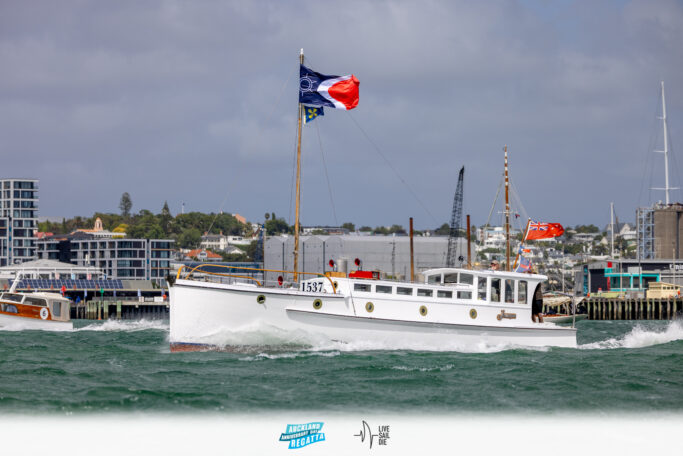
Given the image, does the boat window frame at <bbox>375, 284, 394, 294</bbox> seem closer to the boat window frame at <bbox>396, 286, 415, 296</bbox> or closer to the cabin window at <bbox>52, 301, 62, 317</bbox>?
the boat window frame at <bbox>396, 286, 415, 296</bbox>

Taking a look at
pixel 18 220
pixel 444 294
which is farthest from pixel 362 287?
pixel 18 220

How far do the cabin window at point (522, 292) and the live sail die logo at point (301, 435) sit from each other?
16.5 meters

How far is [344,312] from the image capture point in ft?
89.7

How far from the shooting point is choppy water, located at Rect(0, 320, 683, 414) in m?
18.0

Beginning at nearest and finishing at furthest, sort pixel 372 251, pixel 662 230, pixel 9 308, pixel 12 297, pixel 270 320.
Answer: pixel 270 320 → pixel 9 308 → pixel 12 297 → pixel 662 230 → pixel 372 251

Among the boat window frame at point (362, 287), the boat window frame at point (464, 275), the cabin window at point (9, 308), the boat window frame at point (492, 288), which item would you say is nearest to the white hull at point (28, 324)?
the cabin window at point (9, 308)

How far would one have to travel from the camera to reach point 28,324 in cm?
4656

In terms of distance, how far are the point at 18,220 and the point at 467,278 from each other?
107 meters

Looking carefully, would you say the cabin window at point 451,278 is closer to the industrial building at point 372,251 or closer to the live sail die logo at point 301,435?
the live sail die logo at point 301,435

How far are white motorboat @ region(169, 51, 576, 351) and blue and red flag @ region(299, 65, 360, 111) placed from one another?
9.7 inches

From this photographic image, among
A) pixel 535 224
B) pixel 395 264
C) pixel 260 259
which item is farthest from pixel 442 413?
pixel 260 259

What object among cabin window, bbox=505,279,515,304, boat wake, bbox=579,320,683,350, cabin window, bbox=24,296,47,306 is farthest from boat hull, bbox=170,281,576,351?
cabin window, bbox=24,296,47,306

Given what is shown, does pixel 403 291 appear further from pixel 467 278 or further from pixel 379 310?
pixel 467 278

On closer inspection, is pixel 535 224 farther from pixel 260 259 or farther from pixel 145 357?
pixel 260 259
